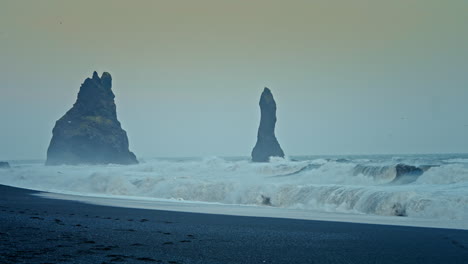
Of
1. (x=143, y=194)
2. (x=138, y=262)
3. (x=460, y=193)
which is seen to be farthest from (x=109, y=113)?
(x=138, y=262)

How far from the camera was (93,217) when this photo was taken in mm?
14555

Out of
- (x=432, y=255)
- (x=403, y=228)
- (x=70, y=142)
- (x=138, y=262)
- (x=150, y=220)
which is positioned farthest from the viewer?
(x=70, y=142)

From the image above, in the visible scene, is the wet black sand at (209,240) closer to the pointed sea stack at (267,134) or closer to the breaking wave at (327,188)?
the breaking wave at (327,188)

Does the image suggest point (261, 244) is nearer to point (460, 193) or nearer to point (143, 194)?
point (460, 193)

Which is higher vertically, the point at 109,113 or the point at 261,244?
the point at 109,113

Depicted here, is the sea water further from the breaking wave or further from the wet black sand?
the wet black sand

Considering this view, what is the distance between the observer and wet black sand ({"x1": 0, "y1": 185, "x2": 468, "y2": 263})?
8.37m

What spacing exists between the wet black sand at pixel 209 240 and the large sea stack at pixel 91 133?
85.5 meters

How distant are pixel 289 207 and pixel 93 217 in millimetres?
9228

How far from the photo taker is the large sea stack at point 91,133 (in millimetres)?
98125

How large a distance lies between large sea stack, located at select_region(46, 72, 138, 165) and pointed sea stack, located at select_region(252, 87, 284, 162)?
84.0 ft

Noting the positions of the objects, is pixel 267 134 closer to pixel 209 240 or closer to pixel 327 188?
pixel 327 188

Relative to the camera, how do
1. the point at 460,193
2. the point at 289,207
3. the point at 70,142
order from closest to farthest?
the point at 460,193 < the point at 289,207 < the point at 70,142

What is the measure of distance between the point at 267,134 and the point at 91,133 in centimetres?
3518
